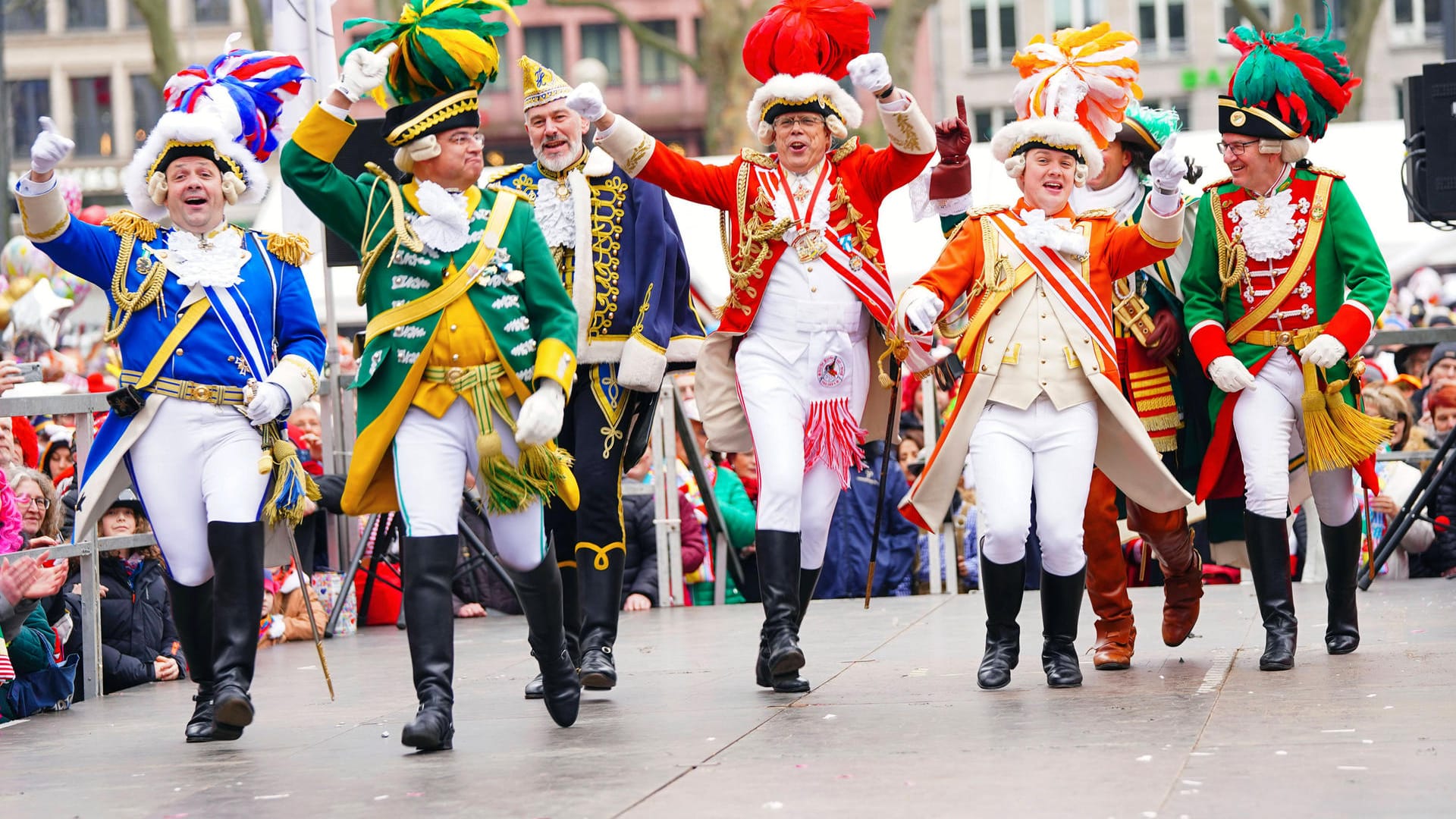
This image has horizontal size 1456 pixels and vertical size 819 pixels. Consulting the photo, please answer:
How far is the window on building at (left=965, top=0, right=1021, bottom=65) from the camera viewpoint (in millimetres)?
46156

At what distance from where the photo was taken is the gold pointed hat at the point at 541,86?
6.47 meters

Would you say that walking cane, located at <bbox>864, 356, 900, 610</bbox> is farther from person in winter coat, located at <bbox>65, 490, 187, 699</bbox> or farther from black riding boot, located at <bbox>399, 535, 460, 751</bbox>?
person in winter coat, located at <bbox>65, 490, 187, 699</bbox>

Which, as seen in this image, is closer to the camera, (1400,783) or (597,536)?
(1400,783)

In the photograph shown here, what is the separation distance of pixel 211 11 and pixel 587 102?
44.9 metres

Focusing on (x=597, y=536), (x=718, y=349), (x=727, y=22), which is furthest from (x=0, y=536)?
(x=727, y=22)

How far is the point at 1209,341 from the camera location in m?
6.45

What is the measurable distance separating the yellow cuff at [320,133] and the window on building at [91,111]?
46070 mm

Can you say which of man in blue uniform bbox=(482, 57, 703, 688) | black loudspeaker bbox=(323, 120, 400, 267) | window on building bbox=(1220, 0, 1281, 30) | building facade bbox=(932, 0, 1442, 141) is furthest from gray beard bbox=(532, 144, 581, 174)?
window on building bbox=(1220, 0, 1281, 30)

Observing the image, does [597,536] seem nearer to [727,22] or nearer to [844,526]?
[844,526]

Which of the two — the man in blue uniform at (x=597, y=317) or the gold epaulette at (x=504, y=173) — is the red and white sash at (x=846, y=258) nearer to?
the man in blue uniform at (x=597, y=317)

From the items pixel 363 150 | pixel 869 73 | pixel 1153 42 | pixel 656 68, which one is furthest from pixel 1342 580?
pixel 656 68

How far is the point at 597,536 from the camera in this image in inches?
255

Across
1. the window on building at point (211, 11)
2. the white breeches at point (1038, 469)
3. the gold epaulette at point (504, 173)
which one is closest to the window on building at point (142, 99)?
the window on building at point (211, 11)

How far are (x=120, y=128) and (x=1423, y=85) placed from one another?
44.3 m
